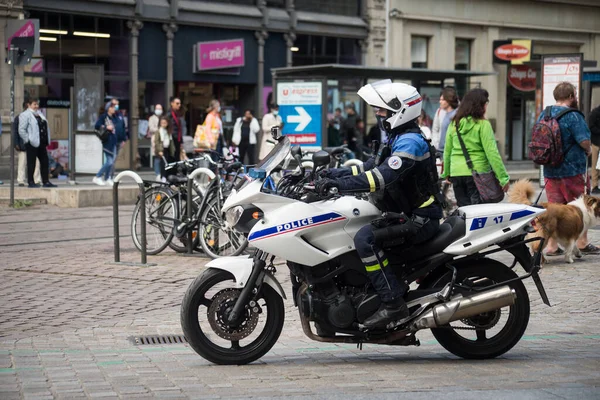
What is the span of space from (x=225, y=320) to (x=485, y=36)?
32751 mm

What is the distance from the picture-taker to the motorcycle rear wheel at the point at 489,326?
7.09 m

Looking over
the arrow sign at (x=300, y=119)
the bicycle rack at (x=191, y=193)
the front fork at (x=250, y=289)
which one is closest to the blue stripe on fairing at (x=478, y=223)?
the front fork at (x=250, y=289)

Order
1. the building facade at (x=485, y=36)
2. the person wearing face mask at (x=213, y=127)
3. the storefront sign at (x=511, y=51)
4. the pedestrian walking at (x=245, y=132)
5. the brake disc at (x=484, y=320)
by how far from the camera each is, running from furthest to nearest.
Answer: the storefront sign at (x=511, y=51) → the building facade at (x=485, y=36) → the pedestrian walking at (x=245, y=132) → the person wearing face mask at (x=213, y=127) → the brake disc at (x=484, y=320)

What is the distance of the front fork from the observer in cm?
682

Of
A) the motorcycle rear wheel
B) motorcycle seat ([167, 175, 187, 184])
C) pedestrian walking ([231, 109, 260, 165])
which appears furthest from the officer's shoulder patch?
pedestrian walking ([231, 109, 260, 165])

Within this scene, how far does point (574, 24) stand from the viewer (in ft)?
136

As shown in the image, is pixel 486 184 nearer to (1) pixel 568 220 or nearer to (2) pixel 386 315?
(1) pixel 568 220

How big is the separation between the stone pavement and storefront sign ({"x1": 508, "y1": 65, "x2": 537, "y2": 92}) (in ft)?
87.3

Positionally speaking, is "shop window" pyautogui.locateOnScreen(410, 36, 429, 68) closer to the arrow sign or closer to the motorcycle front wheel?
the arrow sign

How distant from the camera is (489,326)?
7176 mm

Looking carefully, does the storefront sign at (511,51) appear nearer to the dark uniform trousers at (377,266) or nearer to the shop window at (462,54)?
the shop window at (462,54)

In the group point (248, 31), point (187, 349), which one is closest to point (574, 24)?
point (248, 31)

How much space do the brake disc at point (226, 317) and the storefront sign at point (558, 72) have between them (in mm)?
12137

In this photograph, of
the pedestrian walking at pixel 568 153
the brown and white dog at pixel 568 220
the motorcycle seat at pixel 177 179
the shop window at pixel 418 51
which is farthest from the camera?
the shop window at pixel 418 51
